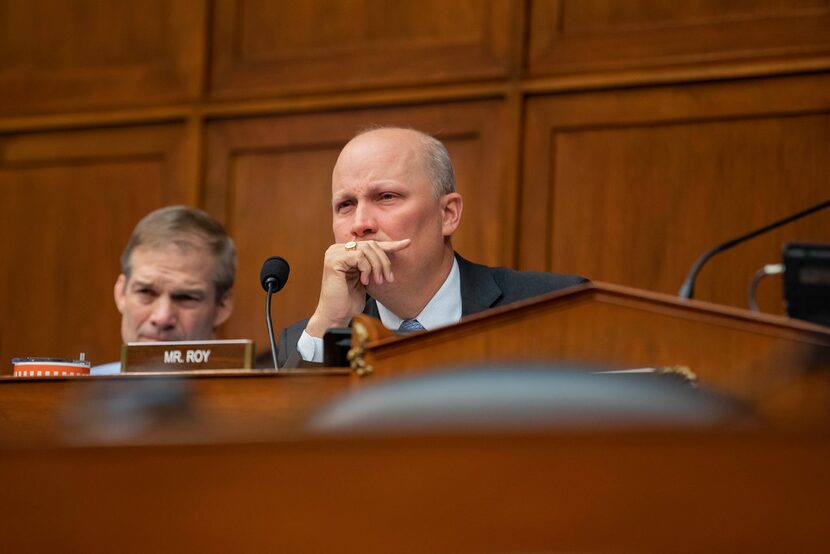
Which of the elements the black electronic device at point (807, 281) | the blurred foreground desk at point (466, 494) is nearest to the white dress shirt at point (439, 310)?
the black electronic device at point (807, 281)

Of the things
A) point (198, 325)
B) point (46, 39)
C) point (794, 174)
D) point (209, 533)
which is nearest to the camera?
point (209, 533)

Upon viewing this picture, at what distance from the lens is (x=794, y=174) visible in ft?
11.6

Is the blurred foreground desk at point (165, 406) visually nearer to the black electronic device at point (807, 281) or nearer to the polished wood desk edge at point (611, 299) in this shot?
the polished wood desk edge at point (611, 299)

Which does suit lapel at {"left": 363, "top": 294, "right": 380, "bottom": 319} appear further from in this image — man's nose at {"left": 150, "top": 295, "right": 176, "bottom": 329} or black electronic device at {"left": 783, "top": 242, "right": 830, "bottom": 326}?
black electronic device at {"left": 783, "top": 242, "right": 830, "bottom": 326}

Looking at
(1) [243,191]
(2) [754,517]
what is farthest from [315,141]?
(2) [754,517]

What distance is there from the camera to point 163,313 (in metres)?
3.10

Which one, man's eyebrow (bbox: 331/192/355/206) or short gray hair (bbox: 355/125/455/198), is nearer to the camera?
man's eyebrow (bbox: 331/192/355/206)

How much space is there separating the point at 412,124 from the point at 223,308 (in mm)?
1075

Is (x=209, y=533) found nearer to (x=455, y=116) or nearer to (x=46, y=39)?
(x=455, y=116)

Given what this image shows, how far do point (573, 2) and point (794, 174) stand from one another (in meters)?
0.86

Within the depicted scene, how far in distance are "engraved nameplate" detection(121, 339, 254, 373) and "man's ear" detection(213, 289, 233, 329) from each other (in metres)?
1.28

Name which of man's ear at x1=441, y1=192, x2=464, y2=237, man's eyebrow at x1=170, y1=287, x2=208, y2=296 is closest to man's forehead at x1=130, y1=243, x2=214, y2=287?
man's eyebrow at x1=170, y1=287, x2=208, y2=296

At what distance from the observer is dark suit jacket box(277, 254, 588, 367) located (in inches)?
105

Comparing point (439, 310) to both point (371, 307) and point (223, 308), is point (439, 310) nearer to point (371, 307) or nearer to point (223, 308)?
point (371, 307)
